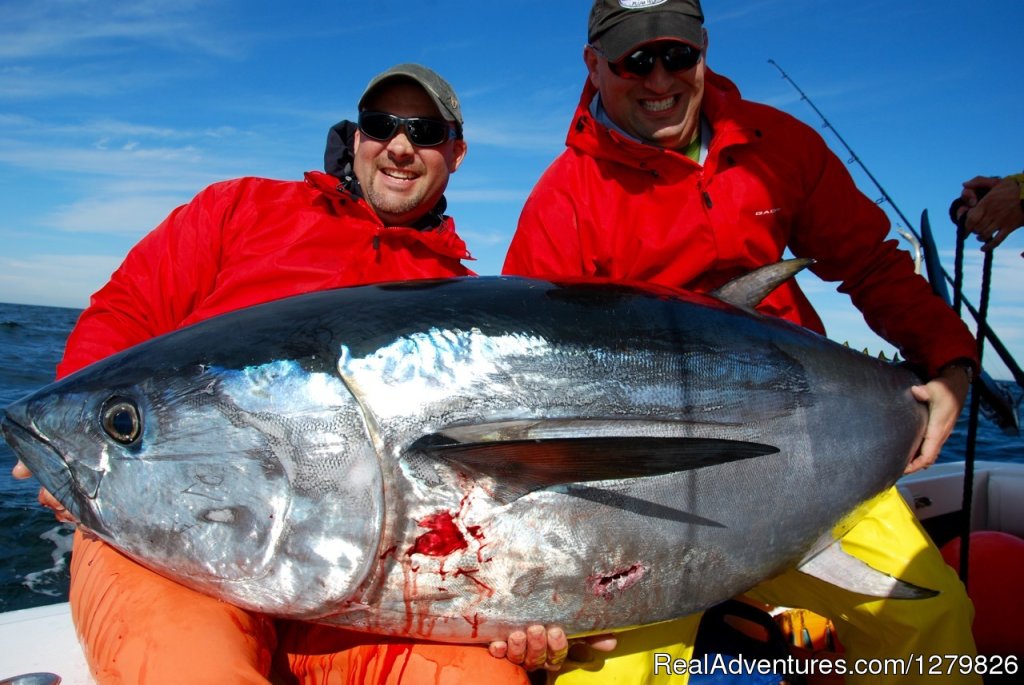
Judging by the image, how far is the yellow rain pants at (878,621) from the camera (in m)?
2.22

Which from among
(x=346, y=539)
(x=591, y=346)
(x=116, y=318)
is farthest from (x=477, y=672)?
(x=116, y=318)

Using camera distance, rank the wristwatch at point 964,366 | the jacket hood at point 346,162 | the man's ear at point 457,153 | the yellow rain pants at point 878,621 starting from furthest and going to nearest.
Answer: the man's ear at point 457,153 < the jacket hood at point 346,162 < the wristwatch at point 964,366 < the yellow rain pants at point 878,621

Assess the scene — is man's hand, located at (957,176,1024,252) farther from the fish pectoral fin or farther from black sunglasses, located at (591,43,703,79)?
the fish pectoral fin

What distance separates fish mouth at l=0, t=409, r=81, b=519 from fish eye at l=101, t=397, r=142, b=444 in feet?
0.45

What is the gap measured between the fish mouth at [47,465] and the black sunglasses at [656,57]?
230 cm

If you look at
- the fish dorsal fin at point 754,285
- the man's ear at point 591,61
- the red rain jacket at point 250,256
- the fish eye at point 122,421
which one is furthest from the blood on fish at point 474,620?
the man's ear at point 591,61

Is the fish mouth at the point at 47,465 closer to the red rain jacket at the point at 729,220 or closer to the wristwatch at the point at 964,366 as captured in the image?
the red rain jacket at the point at 729,220

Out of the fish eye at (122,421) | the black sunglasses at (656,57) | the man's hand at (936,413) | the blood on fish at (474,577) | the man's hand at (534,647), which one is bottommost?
the man's hand at (534,647)

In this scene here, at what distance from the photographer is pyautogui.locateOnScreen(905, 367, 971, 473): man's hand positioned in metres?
2.34

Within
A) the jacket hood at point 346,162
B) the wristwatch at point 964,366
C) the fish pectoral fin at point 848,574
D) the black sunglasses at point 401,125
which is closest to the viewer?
the fish pectoral fin at point 848,574

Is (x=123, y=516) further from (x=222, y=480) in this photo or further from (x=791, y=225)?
(x=791, y=225)

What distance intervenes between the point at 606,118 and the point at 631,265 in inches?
26.6

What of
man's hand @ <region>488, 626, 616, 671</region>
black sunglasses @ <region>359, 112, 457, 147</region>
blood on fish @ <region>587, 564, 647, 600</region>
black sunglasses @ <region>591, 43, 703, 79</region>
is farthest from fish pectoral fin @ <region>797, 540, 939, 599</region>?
black sunglasses @ <region>359, 112, 457, 147</region>

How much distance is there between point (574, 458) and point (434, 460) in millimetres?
321
